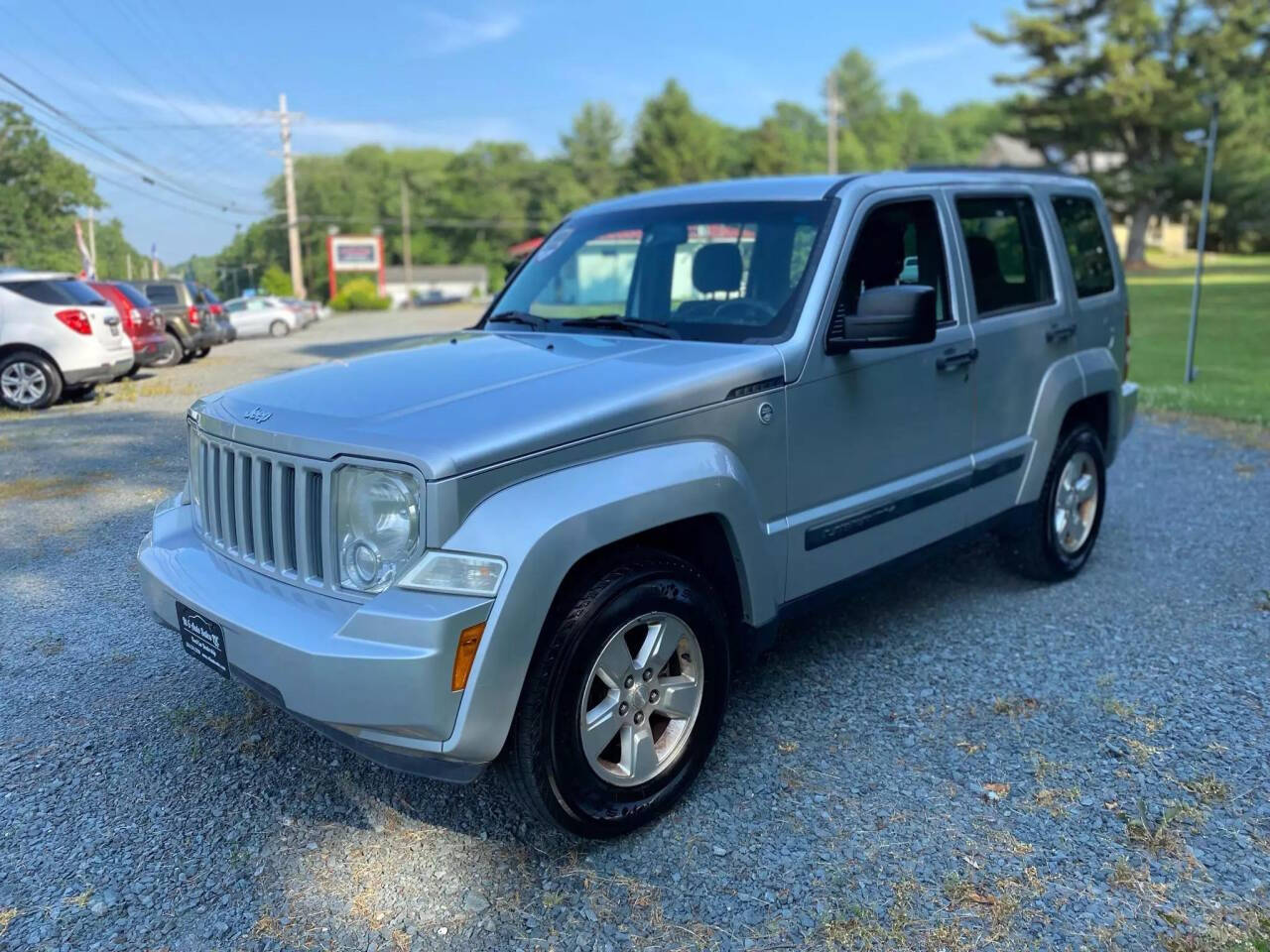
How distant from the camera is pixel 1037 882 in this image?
2863mm

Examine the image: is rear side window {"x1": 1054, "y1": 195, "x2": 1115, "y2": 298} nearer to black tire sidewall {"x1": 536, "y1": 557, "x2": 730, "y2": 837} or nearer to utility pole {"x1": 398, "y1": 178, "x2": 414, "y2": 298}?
black tire sidewall {"x1": 536, "y1": 557, "x2": 730, "y2": 837}

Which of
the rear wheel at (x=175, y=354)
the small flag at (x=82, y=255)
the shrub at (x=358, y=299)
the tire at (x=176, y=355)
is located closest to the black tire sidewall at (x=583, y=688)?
the small flag at (x=82, y=255)

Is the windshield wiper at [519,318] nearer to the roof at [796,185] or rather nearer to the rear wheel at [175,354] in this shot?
the roof at [796,185]

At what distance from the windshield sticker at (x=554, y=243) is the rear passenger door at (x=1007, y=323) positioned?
1751mm

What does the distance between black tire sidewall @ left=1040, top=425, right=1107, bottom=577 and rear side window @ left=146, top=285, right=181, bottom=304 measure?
15319 millimetres

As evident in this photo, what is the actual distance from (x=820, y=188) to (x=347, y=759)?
2.80 metres

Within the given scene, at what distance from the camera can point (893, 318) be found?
345 centimetres

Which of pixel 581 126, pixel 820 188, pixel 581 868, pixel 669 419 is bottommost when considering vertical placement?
pixel 581 868

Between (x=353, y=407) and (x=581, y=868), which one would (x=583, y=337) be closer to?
(x=353, y=407)

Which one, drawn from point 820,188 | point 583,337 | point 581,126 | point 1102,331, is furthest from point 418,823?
point 581,126

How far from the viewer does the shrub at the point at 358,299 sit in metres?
54.2

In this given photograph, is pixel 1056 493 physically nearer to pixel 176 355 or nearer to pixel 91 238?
pixel 91 238

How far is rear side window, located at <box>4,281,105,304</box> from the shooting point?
1163 centimetres

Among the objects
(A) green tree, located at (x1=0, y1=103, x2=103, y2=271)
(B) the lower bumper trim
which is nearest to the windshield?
(B) the lower bumper trim
